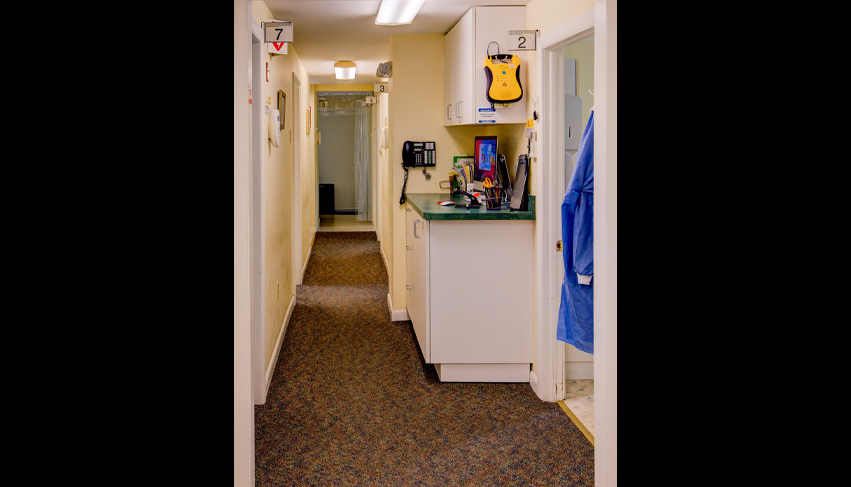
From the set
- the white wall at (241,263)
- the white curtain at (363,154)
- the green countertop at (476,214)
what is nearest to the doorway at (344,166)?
the white curtain at (363,154)

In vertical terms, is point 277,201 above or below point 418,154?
below

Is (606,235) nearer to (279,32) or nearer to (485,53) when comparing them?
(279,32)

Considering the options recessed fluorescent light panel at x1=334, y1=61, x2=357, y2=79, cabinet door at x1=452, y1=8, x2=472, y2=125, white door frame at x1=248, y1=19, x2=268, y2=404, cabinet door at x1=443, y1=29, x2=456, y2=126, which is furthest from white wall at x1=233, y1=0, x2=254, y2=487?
recessed fluorescent light panel at x1=334, y1=61, x2=357, y2=79

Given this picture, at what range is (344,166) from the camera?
41.6 feet

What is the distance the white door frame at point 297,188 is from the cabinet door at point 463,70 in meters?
1.64

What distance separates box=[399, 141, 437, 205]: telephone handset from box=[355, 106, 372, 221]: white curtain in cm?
592

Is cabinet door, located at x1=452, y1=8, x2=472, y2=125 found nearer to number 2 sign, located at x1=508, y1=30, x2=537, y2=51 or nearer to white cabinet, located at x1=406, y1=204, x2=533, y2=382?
number 2 sign, located at x1=508, y1=30, x2=537, y2=51

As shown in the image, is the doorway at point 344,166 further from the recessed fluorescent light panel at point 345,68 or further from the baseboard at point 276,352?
the baseboard at point 276,352

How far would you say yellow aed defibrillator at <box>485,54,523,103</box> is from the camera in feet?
12.5

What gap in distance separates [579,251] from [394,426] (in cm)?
117

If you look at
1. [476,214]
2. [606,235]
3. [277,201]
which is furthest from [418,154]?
[606,235]
